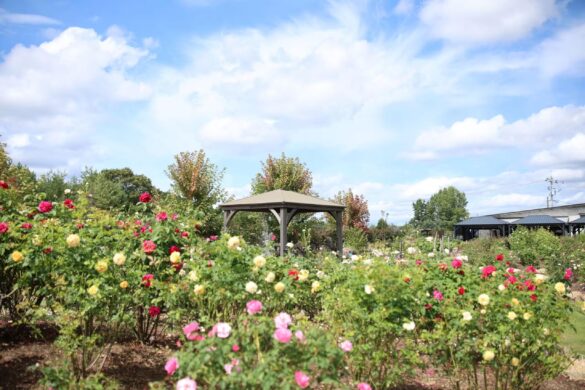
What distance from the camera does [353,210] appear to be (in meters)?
20.9

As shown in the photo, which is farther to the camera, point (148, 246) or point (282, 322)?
point (148, 246)

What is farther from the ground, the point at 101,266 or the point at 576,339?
the point at 101,266

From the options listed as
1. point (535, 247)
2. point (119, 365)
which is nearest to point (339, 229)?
point (535, 247)

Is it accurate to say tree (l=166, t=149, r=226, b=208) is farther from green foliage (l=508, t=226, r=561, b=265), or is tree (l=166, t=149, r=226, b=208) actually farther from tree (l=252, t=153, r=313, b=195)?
green foliage (l=508, t=226, r=561, b=265)

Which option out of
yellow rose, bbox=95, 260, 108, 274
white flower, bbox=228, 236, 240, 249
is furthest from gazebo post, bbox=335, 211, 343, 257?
yellow rose, bbox=95, 260, 108, 274

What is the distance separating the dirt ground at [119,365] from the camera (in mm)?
3301

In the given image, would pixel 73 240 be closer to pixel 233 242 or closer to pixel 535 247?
pixel 233 242

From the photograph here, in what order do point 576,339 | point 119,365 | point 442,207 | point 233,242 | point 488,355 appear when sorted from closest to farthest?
point 488,355 → point 233,242 → point 119,365 → point 576,339 → point 442,207

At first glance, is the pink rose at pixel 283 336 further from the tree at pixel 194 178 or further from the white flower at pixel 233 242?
the tree at pixel 194 178

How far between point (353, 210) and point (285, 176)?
391cm

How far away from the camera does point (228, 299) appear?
10.2 ft

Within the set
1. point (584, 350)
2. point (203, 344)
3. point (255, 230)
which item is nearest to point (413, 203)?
point (255, 230)

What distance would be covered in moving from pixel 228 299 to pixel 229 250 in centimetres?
34

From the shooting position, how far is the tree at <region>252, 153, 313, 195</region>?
19.2m
